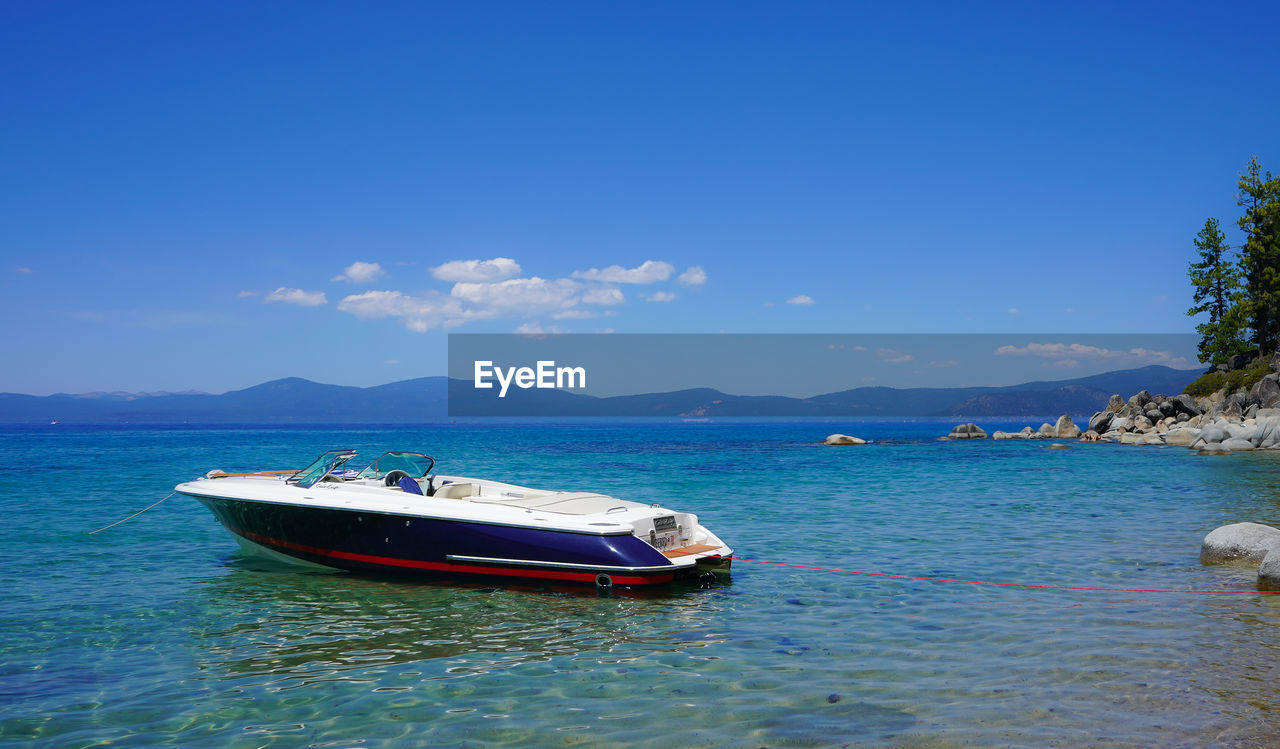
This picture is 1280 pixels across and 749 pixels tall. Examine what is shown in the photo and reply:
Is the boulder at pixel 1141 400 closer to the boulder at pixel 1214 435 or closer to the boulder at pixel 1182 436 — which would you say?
the boulder at pixel 1182 436

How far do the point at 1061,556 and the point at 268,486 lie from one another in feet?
43.0

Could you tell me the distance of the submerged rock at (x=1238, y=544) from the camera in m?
12.5

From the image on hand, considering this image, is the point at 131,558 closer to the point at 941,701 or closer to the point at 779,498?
the point at 941,701

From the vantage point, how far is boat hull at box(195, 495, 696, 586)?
36.5 feet

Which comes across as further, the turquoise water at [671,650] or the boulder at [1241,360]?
the boulder at [1241,360]

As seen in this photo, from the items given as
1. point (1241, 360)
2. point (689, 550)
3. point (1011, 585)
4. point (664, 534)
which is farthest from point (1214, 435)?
point (664, 534)

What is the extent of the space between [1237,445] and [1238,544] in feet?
122

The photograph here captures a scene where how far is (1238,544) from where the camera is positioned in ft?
41.5

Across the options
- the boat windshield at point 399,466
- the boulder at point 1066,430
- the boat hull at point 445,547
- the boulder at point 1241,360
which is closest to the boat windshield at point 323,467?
the boat windshield at point 399,466

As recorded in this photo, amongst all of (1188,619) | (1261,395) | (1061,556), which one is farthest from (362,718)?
(1261,395)

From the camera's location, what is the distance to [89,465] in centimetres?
4394

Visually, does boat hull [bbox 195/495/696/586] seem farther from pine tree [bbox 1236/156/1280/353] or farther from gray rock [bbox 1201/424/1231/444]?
pine tree [bbox 1236/156/1280/353]

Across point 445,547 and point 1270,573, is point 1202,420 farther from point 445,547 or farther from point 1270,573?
point 445,547

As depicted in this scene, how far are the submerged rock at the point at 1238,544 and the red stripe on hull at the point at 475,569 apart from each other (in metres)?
8.33
